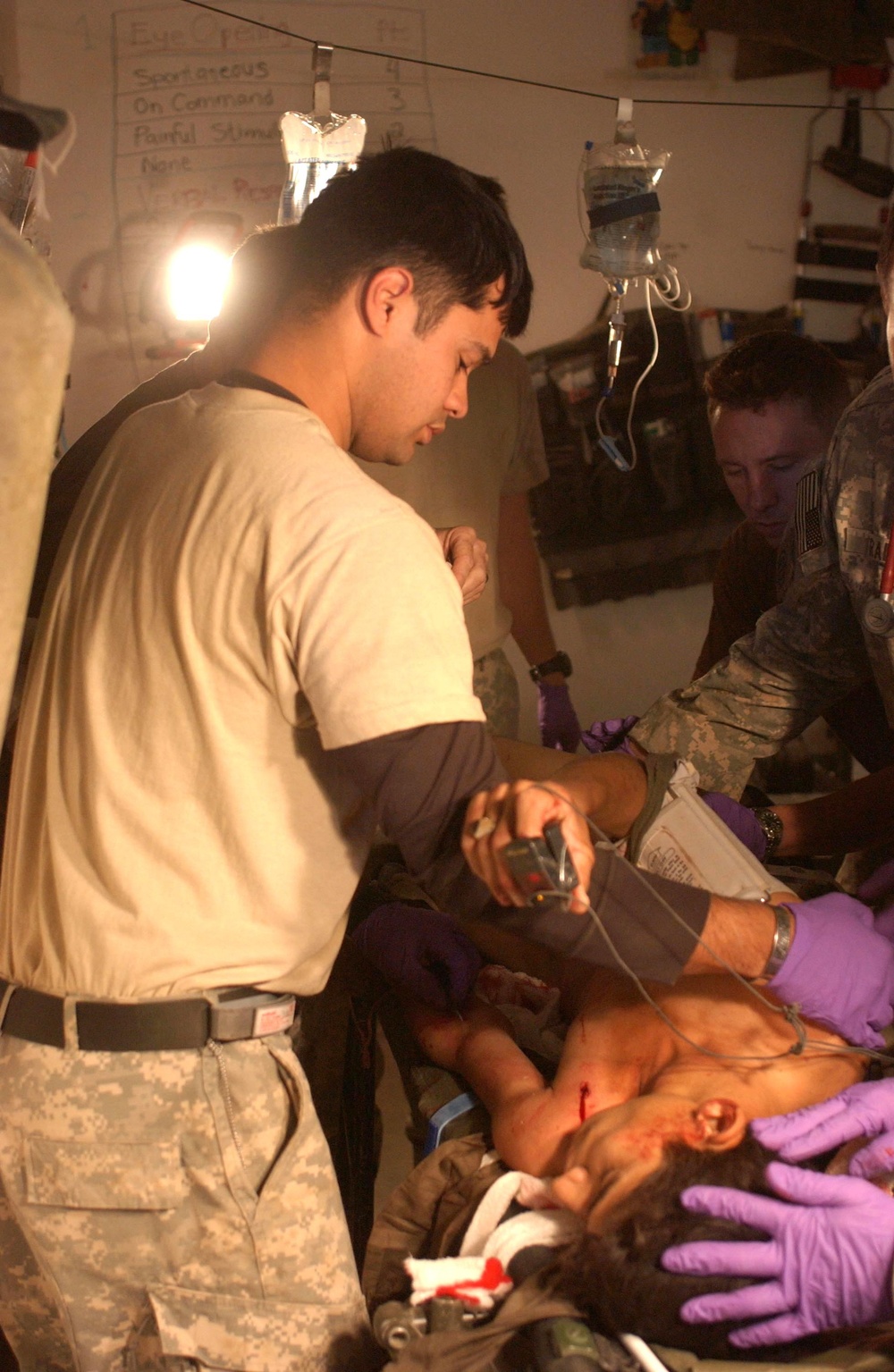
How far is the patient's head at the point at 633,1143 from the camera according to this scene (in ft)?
5.08

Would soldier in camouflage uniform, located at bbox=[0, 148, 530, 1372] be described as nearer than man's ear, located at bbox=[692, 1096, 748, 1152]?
Yes

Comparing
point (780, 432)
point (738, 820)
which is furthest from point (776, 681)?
point (780, 432)

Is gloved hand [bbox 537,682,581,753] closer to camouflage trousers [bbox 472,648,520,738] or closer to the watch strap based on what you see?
camouflage trousers [bbox 472,648,520,738]

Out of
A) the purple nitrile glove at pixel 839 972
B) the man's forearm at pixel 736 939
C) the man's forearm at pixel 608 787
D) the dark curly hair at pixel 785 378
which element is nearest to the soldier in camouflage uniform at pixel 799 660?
the man's forearm at pixel 608 787

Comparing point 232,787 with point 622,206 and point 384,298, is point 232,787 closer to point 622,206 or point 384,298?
point 384,298

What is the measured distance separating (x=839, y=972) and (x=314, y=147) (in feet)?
7.40

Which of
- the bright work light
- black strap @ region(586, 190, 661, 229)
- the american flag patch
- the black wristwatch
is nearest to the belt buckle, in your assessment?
the american flag patch

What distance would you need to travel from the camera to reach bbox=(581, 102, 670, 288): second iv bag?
2.63m

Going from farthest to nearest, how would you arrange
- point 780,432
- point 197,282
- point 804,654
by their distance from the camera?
point 197,282 < point 780,432 < point 804,654

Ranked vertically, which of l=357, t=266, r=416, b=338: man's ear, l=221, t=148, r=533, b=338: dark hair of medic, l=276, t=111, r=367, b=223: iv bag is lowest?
l=357, t=266, r=416, b=338: man's ear

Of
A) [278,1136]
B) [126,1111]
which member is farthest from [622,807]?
[126,1111]

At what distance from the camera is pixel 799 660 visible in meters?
2.31

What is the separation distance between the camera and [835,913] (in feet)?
5.42

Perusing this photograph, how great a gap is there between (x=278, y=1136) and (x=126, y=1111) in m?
0.19
